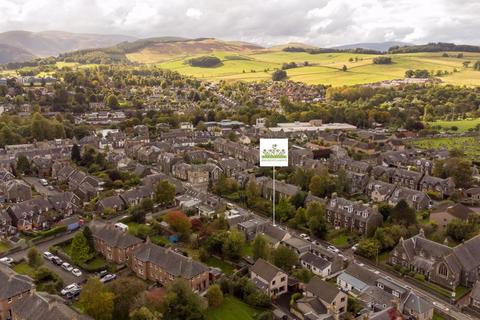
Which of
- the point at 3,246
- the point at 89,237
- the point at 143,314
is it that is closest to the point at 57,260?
the point at 89,237

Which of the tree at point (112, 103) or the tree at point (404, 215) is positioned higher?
the tree at point (112, 103)

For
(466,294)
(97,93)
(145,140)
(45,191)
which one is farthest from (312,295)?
(97,93)

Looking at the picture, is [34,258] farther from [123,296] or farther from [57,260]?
[123,296]

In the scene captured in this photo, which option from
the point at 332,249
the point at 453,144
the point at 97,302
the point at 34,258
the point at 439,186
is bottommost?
the point at 453,144

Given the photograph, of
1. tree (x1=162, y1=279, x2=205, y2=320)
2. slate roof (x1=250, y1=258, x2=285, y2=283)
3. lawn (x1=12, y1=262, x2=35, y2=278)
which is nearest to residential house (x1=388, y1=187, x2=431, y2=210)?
slate roof (x1=250, y1=258, x2=285, y2=283)

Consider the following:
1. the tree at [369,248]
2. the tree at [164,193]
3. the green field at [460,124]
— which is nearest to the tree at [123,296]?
the tree at [369,248]

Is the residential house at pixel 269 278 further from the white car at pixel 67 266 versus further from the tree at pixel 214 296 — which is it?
the white car at pixel 67 266

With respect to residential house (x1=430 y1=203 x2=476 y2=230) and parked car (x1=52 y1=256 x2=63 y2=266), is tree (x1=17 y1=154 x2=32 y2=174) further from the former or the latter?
residential house (x1=430 y1=203 x2=476 y2=230)
